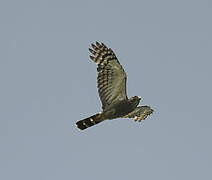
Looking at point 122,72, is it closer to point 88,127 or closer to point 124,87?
point 124,87

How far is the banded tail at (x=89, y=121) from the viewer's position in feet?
72.8

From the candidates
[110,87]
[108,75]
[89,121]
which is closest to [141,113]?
[110,87]

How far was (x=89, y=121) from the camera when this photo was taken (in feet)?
72.8

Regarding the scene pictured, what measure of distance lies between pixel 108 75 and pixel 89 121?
178cm

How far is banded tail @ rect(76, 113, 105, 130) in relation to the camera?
72.8ft

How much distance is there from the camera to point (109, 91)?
22750 millimetres

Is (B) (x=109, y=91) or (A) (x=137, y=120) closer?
(B) (x=109, y=91)

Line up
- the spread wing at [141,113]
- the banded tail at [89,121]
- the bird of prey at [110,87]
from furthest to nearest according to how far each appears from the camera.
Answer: the spread wing at [141,113] → the bird of prey at [110,87] → the banded tail at [89,121]

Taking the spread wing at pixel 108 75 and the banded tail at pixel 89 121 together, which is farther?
the spread wing at pixel 108 75

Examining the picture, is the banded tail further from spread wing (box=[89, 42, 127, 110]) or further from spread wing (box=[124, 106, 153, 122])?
spread wing (box=[124, 106, 153, 122])

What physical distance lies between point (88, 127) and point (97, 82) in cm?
164

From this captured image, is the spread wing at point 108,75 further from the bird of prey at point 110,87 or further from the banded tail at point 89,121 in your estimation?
the banded tail at point 89,121

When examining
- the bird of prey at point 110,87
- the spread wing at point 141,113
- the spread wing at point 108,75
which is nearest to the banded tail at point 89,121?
the bird of prey at point 110,87

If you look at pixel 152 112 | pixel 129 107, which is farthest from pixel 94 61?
pixel 152 112
